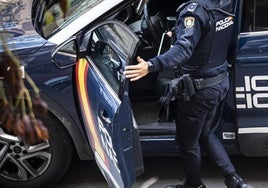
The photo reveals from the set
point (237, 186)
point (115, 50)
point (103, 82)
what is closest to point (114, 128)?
point (103, 82)

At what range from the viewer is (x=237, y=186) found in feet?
11.3

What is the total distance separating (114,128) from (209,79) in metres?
0.65

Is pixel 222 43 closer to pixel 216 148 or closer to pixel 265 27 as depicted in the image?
pixel 265 27

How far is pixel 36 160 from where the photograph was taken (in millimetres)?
3555

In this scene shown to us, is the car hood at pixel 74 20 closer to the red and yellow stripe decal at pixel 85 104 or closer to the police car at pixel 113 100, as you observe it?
the police car at pixel 113 100

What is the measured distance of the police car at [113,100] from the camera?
296 centimetres

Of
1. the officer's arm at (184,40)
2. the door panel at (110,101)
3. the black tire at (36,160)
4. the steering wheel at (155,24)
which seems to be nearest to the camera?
the officer's arm at (184,40)

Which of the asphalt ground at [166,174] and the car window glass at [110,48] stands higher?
Answer: the car window glass at [110,48]

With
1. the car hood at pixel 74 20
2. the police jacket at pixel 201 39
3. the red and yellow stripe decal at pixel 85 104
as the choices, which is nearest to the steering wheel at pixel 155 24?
the car hood at pixel 74 20

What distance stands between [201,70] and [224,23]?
0.97 ft

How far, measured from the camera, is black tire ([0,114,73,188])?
3.42 meters

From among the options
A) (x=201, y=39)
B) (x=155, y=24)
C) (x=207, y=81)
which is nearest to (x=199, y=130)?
(x=207, y=81)

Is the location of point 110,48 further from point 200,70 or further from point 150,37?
point 150,37

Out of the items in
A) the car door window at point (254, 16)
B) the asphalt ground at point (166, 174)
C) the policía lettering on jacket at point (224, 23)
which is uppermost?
the policía lettering on jacket at point (224, 23)
